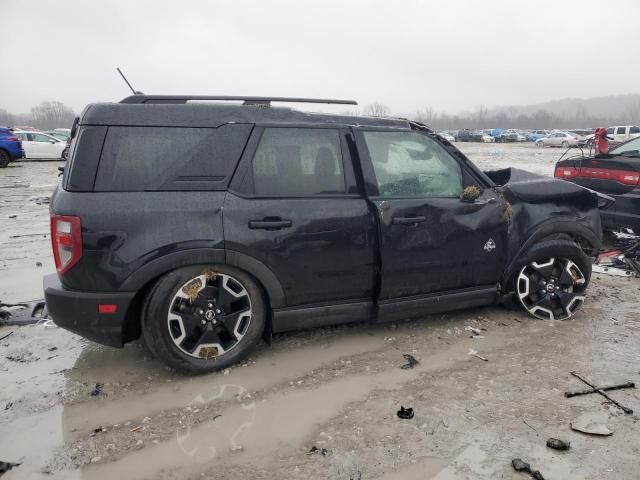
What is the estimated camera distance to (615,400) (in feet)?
9.50

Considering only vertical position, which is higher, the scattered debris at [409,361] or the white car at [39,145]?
the white car at [39,145]

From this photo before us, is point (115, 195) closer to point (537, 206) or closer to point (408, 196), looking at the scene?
point (408, 196)

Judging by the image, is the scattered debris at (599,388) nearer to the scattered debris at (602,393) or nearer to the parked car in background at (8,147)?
the scattered debris at (602,393)

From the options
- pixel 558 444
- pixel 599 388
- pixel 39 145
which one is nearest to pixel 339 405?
pixel 558 444

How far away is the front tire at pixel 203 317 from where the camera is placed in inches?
120

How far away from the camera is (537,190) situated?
4.04 meters

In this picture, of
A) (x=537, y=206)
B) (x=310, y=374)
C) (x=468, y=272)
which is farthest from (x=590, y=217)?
(x=310, y=374)

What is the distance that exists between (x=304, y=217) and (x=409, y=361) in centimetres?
134

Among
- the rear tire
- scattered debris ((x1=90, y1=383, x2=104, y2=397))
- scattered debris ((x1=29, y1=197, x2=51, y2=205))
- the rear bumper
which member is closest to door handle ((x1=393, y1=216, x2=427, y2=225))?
the rear bumper

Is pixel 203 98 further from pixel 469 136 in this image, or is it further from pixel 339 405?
pixel 469 136

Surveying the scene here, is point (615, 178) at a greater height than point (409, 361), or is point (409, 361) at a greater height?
point (615, 178)

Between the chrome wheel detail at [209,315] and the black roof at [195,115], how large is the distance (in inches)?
42.1

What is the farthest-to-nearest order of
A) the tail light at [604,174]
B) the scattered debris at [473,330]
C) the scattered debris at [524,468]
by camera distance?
the tail light at [604,174], the scattered debris at [473,330], the scattered debris at [524,468]

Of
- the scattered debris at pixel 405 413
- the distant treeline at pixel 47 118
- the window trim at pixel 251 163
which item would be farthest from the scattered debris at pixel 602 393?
the distant treeline at pixel 47 118
